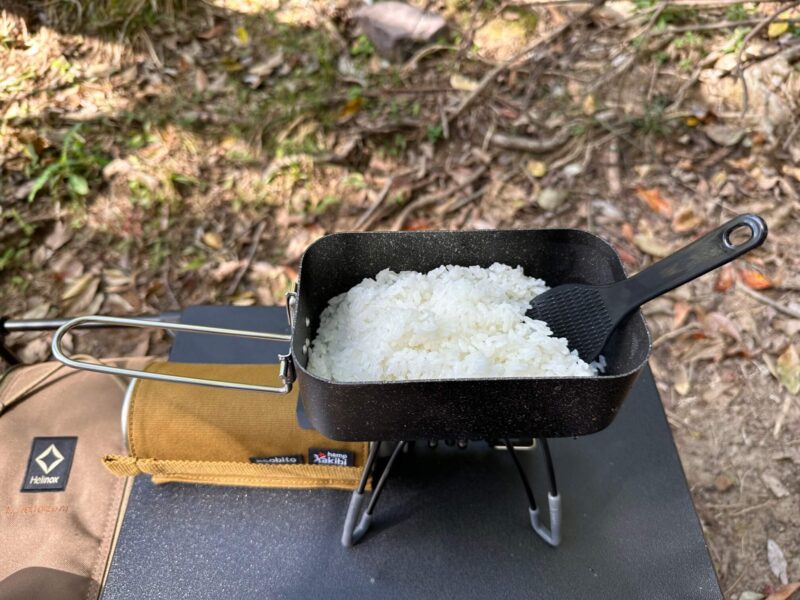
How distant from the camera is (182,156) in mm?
2389

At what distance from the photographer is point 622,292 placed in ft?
2.75

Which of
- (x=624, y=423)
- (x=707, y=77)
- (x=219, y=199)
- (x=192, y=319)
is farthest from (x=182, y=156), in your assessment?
(x=707, y=77)

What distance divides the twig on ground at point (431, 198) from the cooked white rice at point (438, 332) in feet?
4.21

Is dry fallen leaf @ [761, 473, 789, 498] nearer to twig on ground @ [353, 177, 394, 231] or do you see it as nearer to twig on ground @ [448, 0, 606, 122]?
twig on ground @ [353, 177, 394, 231]

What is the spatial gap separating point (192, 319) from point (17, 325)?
0.40 meters

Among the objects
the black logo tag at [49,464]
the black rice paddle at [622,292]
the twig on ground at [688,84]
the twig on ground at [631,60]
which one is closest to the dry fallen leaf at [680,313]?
the twig on ground at [688,84]

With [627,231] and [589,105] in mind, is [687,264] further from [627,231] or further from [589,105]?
[589,105]

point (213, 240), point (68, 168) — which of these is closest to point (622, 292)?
point (213, 240)

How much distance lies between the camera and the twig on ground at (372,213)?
2.24 metres

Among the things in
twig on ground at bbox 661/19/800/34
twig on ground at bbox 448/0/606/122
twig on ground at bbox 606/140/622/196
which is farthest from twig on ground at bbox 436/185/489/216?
twig on ground at bbox 661/19/800/34

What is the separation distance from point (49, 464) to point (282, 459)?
1.73 ft

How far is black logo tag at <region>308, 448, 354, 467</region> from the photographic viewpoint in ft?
3.74

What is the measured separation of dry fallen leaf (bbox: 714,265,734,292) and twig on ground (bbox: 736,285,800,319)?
0.10 ft

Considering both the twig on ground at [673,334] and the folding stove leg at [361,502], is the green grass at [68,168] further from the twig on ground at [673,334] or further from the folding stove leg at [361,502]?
the twig on ground at [673,334]
